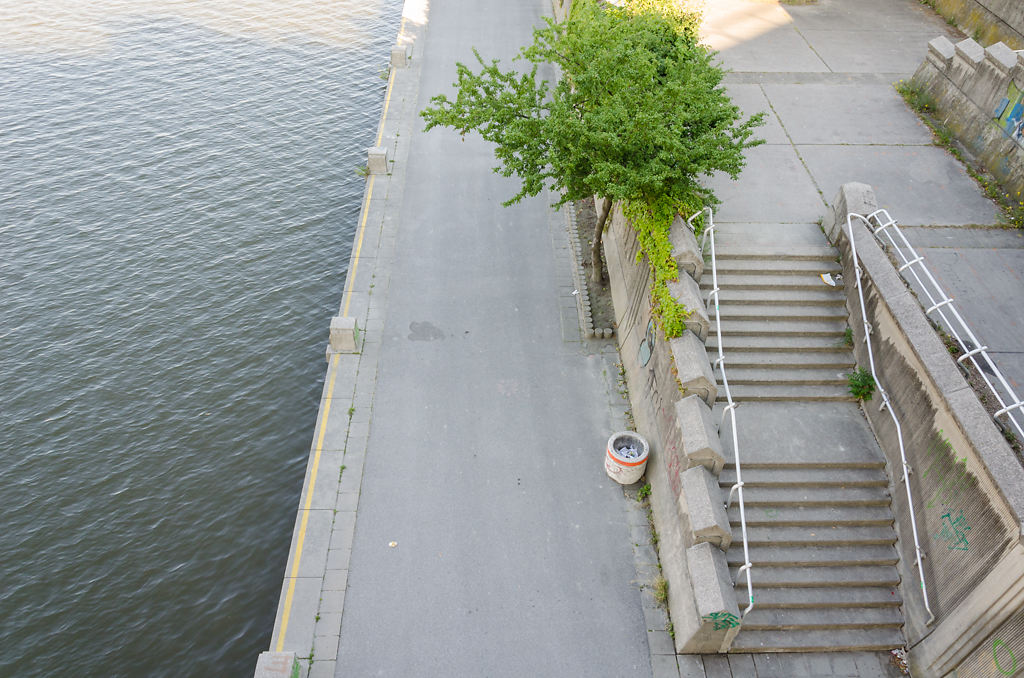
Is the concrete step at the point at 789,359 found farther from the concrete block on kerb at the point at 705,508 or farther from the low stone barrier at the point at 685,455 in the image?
the concrete block on kerb at the point at 705,508

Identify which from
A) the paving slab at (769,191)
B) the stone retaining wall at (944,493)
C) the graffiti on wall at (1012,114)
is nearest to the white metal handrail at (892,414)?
the stone retaining wall at (944,493)

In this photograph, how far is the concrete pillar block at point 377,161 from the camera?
22656mm

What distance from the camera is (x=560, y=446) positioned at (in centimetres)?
1516

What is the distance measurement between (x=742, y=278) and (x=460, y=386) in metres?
6.64

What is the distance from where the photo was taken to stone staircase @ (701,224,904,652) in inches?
470

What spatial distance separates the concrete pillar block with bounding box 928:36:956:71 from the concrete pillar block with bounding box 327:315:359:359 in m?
17.4

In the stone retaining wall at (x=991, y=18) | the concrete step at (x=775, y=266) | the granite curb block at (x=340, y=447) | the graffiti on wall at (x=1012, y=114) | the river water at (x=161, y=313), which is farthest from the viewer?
the stone retaining wall at (x=991, y=18)

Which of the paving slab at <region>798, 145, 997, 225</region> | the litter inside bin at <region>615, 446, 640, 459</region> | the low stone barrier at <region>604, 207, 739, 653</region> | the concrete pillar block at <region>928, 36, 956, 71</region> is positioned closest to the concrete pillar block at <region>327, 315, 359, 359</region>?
the low stone barrier at <region>604, 207, 739, 653</region>

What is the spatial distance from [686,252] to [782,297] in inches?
96.9

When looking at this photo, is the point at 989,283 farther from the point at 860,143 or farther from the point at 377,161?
the point at 377,161

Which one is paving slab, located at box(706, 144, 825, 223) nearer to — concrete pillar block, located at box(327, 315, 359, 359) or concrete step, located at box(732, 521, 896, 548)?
concrete step, located at box(732, 521, 896, 548)

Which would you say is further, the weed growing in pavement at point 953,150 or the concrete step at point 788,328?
the weed growing in pavement at point 953,150

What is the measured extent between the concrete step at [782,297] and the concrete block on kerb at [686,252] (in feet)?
2.39

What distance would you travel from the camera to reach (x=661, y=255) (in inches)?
568
